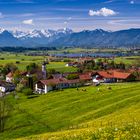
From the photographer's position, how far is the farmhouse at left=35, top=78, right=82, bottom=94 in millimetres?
152625

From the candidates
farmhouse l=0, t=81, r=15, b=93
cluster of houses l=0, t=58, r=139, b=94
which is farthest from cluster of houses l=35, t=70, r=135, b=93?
farmhouse l=0, t=81, r=15, b=93

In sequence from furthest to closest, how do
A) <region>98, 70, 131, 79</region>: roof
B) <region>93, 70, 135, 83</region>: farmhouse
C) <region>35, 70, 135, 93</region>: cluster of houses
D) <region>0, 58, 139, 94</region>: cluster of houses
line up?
<region>98, 70, 131, 79</region>: roof
<region>93, 70, 135, 83</region>: farmhouse
<region>0, 58, 139, 94</region>: cluster of houses
<region>35, 70, 135, 93</region>: cluster of houses

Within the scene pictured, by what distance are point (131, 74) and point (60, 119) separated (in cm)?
8783

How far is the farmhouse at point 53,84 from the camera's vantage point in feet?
501

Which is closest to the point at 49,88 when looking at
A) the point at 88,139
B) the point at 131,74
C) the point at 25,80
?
the point at 25,80

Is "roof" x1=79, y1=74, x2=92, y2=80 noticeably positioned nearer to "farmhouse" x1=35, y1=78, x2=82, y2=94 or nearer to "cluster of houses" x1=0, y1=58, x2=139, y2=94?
"cluster of houses" x1=0, y1=58, x2=139, y2=94

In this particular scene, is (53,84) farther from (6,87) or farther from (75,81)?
(6,87)

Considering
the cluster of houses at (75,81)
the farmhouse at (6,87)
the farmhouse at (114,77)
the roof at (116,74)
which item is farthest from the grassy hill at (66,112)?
the farmhouse at (6,87)

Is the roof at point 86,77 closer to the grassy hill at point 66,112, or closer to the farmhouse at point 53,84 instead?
the farmhouse at point 53,84

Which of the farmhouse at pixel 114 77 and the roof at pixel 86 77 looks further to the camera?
the roof at pixel 86 77

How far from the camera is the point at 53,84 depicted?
15400 centimetres

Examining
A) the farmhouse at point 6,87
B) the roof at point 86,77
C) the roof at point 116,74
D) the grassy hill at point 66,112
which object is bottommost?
the farmhouse at point 6,87

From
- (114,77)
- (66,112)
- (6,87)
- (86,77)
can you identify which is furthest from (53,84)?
(66,112)

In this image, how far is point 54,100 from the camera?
110250 mm
